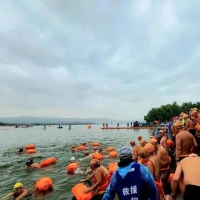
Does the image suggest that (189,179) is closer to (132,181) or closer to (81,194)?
(132,181)

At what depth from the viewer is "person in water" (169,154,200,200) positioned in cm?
263

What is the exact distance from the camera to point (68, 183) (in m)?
10.2

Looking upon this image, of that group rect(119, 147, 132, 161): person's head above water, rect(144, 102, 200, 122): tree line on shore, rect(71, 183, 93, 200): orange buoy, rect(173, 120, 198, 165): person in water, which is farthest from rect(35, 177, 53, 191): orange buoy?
rect(144, 102, 200, 122): tree line on shore

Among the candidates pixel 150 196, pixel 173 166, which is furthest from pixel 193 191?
pixel 173 166

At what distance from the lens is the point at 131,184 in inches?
114

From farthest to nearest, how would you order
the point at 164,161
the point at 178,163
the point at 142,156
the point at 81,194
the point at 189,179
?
the point at 81,194 < the point at 164,161 < the point at 142,156 < the point at 178,163 < the point at 189,179

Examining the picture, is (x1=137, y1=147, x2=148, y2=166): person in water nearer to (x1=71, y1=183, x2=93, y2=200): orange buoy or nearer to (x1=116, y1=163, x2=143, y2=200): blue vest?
(x1=71, y1=183, x2=93, y2=200): orange buoy

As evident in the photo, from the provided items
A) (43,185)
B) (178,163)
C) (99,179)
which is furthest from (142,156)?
(43,185)

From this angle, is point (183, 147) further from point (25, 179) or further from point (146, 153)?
point (25, 179)

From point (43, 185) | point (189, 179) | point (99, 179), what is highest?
point (189, 179)

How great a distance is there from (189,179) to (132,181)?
2.45ft

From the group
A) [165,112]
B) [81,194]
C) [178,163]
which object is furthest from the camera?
[165,112]

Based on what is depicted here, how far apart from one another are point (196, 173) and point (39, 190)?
26.0 ft

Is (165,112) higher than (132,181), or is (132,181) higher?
Answer: (165,112)
